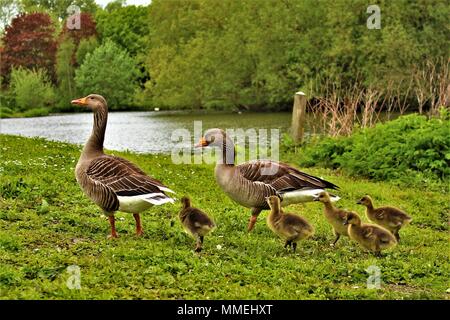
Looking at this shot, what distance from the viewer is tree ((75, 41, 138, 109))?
61500mm

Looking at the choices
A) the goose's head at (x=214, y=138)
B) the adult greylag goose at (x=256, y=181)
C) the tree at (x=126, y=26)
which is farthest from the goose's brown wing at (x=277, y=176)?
the tree at (x=126, y=26)

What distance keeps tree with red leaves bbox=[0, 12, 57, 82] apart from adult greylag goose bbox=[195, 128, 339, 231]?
60.3m

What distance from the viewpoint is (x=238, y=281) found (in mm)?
6996

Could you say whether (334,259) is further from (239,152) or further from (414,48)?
(414,48)

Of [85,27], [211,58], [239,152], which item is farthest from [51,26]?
[239,152]

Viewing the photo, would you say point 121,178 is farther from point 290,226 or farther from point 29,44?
point 29,44

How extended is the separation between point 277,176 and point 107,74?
5535 cm

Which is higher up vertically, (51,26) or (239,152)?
(51,26)

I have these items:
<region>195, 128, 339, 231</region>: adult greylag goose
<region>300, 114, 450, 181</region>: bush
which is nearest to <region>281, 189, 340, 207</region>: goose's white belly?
<region>195, 128, 339, 231</region>: adult greylag goose

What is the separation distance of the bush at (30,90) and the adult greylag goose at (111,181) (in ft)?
179

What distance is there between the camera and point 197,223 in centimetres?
795

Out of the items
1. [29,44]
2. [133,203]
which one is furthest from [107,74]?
[133,203]
